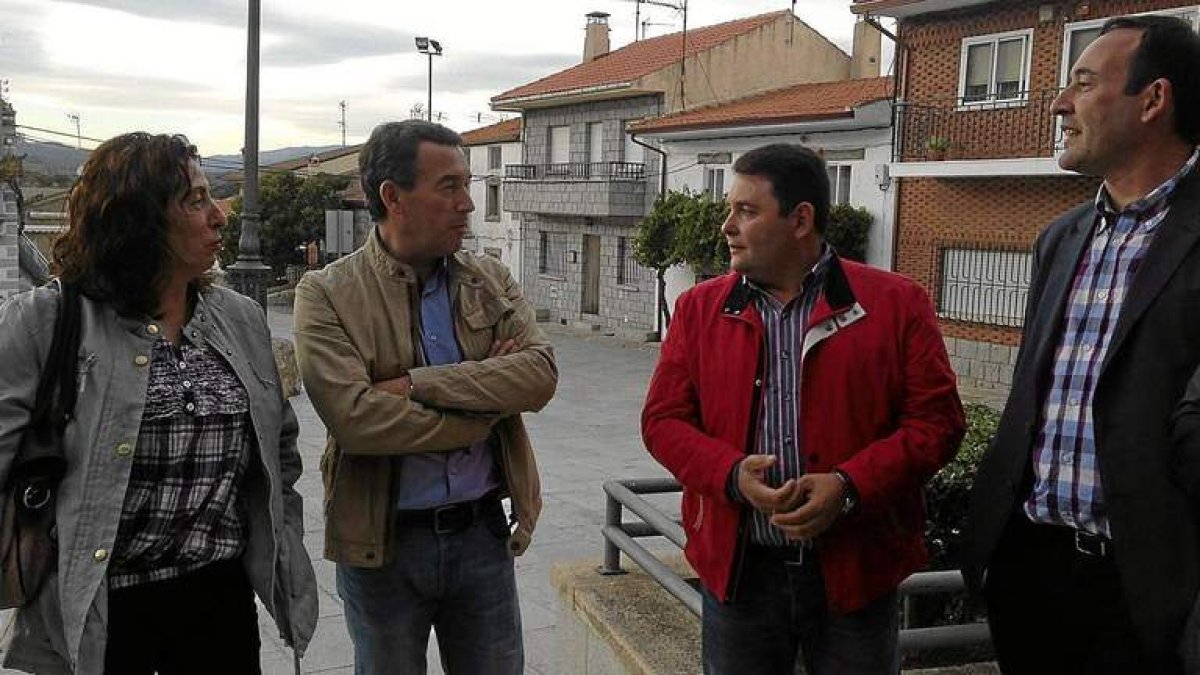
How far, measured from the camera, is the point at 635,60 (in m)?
29.4

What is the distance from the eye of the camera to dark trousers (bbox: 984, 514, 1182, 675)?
6.93ft

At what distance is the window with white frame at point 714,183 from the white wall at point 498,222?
30.7 ft

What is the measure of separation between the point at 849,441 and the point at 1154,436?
0.68 m

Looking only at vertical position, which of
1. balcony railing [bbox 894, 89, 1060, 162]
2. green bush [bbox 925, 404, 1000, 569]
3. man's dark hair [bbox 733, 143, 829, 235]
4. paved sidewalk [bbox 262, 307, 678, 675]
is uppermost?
balcony railing [bbox 894, 89, 1060, 162]

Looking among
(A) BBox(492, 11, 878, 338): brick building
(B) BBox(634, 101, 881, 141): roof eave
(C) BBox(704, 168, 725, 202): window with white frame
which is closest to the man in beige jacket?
(B) BBox(634, 101, 881, 141): roof eave

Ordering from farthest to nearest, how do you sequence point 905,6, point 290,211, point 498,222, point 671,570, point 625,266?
point 290,211
point 498,222
point 625,266
point 905,6
point 671,570

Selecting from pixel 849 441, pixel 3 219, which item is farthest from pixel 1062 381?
pixel 3 219

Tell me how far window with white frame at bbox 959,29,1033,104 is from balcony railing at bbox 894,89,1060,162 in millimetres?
179

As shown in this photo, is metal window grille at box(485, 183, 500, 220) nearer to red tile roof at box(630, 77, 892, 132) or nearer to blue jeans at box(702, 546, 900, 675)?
red tile roof at box(630, 77, 892, 132)

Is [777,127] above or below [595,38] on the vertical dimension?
below

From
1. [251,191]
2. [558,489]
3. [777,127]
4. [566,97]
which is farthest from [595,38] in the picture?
[558,489]

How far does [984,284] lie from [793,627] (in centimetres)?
1613

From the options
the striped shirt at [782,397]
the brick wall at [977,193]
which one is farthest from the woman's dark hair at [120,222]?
the brick wall at [977,193]

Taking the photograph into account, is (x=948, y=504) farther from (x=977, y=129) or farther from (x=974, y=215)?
(x=974, y=215)
